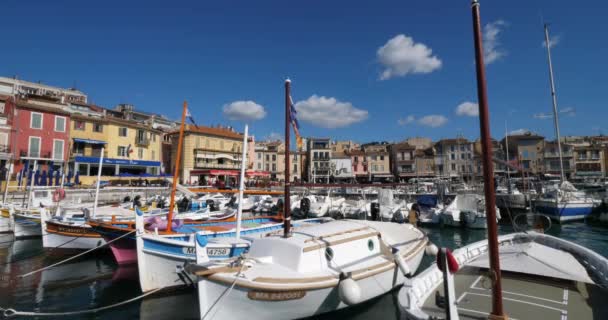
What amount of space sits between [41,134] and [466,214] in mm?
47881

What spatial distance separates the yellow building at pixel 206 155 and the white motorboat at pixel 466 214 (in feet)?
117

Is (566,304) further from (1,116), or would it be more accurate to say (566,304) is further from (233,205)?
(1,116)

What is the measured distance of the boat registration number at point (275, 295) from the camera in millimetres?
6746

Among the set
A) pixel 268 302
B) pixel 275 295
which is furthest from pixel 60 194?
pixel 275 295

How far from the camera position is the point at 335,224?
32.9 feet

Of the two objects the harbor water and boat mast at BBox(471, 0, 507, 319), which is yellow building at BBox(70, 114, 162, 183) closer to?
the harbor water

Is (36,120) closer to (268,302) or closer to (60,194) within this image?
(60,194)

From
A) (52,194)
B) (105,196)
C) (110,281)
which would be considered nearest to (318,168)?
(105,196)

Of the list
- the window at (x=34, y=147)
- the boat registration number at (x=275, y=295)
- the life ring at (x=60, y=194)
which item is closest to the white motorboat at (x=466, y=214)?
the boat registration number at (x=275, y=295)

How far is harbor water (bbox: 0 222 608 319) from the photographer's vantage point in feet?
29.0

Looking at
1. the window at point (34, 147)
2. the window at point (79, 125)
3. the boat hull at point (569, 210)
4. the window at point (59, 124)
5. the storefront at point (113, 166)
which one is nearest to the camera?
the boat hull at point (569, 210)

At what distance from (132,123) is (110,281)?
141 feet

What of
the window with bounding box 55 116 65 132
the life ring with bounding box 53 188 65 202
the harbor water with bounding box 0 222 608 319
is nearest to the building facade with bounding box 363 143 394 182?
the harbor water with bounding box 0 222 608 319

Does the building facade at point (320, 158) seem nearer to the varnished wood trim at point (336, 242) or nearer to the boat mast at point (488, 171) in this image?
the varnished wood trim at point (336, 242)
